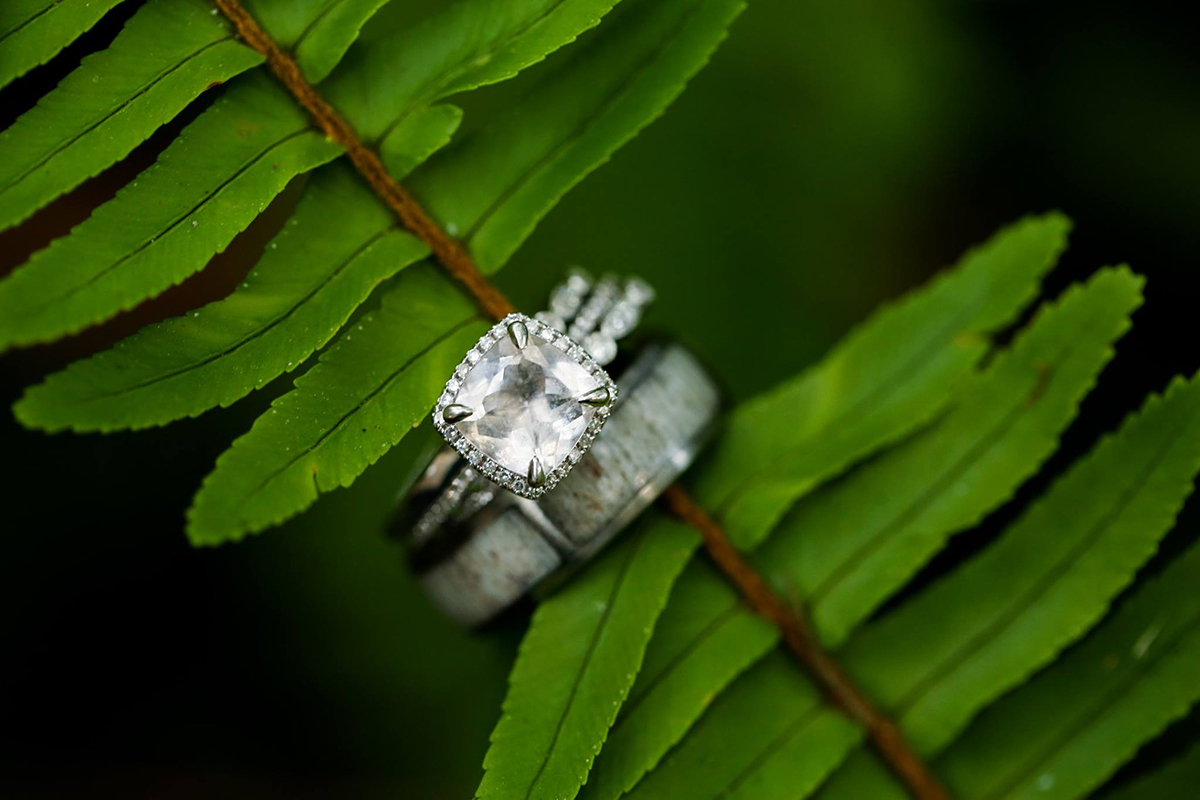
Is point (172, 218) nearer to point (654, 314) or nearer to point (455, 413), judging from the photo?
point (455, 413)

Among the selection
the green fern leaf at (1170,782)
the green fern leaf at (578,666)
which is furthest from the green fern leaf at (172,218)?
the green fern leaf at (1170,782)

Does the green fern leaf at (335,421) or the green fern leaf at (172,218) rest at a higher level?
the green fern leaf at (172,218)

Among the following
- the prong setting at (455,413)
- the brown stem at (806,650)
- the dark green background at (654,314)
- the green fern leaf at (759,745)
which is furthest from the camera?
the dark green background at (654,314)

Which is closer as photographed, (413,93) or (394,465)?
(413,93)

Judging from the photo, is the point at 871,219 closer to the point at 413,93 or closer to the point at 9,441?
the point at 413,93

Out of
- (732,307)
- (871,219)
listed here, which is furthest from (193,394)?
(871,219)

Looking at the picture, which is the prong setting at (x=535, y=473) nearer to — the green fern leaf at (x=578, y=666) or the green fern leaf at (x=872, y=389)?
the green fern leaf at (x=578, y=666)

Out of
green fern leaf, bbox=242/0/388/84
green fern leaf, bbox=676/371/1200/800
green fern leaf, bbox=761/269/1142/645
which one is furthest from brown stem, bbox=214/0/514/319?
green fern leaf, bbox=676/371/1200/800
